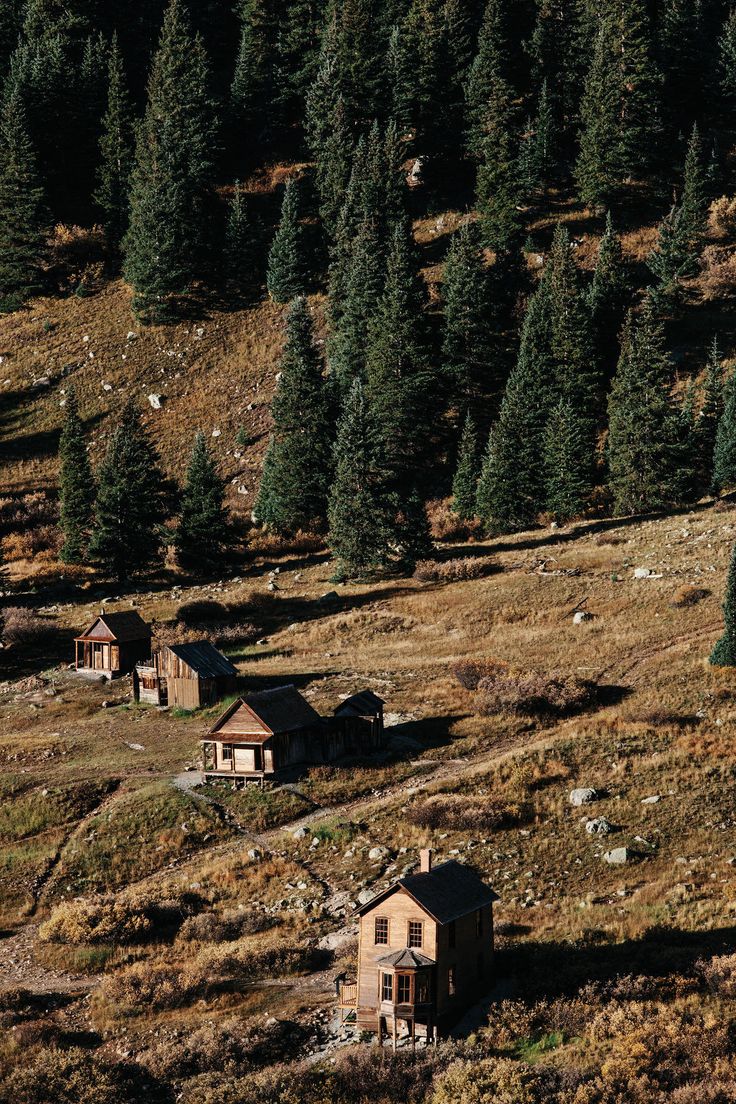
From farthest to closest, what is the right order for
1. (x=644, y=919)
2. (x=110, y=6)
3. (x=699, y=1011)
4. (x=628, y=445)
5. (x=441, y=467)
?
Answer: (x=110, y=6) → (x=441, y=467) → (x=628, y=445) → (x=644, y=919) → (x=699, y=1011)

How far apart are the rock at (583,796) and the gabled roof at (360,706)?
9.78 meters

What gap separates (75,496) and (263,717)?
38.9 metres

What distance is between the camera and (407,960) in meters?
30.5

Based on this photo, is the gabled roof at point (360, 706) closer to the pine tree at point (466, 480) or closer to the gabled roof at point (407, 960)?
the gabled roof at point (407, 960)

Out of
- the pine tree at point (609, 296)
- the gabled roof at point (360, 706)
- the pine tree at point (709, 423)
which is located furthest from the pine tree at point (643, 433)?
the gabled roof at point (360, 706)

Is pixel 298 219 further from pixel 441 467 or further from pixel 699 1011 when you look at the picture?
pixel 699 1011

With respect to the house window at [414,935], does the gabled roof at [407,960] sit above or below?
below

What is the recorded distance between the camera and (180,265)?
10631 centimetres

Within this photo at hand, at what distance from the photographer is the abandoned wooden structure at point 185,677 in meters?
57.2

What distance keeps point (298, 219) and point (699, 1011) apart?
9221 cm

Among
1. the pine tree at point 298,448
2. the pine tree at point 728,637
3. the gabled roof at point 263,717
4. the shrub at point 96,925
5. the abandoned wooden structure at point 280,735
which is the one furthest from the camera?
the pine tree at point 298,448

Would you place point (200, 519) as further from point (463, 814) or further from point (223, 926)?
point (223, 926)

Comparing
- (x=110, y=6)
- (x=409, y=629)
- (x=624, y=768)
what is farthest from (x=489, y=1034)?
(x=110, y=6)

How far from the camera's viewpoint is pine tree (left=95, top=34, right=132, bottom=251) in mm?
114500
